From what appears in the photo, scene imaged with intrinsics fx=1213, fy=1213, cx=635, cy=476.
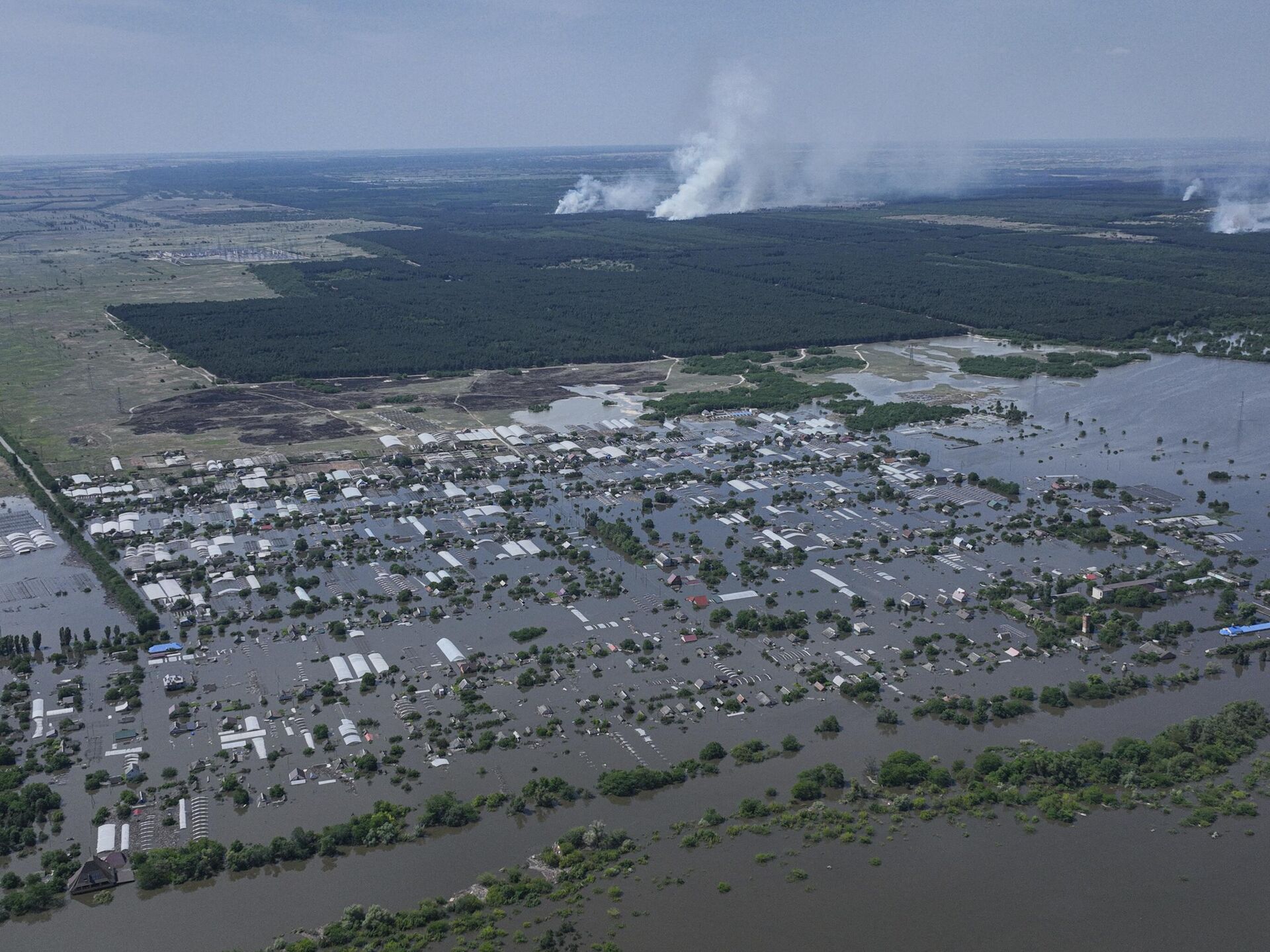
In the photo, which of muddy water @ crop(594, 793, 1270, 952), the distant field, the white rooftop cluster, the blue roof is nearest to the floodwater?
the distant field

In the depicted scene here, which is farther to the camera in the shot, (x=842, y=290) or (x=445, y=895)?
(x=842, y=290)

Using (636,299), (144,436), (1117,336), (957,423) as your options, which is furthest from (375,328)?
(1117,336)

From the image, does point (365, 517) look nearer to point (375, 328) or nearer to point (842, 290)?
point (375, 328)

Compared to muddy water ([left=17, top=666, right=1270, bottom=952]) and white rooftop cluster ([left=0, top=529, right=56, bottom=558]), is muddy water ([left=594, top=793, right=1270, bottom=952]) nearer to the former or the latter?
muddy water ([left=17, top=666, right=1270, bottom=952])

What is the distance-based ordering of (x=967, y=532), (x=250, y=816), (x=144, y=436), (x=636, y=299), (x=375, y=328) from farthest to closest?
(x=636, y=299)
(x=375, y=328)
(x=144, y=436)
(x=967, y=532)
(x=250, y=816)

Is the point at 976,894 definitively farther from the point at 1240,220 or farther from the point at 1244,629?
the point at 1240,220

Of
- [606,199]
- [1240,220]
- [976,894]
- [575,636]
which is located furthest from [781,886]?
[606,199]

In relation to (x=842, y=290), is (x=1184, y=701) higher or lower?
lower
